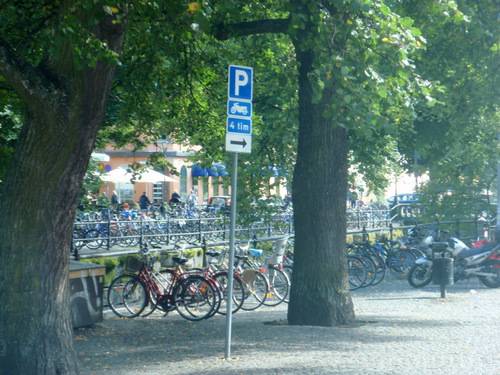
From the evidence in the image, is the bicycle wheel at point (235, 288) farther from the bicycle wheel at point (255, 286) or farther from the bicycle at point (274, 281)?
the bicycle at point (274, 281)

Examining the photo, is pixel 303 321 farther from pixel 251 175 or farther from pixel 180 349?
pixel 251 175

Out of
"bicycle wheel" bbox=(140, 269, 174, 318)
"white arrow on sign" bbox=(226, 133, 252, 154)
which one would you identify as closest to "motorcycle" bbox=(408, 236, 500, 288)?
"bicycle wheel" bbox=(140, 269, 174, 318)

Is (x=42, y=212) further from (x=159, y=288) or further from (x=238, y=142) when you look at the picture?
(x=159, y=288)

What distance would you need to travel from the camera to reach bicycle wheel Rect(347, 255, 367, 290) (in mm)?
16734

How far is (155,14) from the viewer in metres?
8.59

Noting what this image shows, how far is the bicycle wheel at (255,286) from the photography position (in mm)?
13086

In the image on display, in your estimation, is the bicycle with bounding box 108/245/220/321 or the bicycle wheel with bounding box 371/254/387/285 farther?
the bicycle wheel with bounding box 371/254/387/285

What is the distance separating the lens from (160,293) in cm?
1234

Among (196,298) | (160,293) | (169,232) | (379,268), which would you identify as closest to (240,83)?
(196,298)

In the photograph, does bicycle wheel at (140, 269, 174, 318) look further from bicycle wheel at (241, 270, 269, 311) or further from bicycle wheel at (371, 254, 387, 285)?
bicycle wheel at (371, 254, 387, 285)

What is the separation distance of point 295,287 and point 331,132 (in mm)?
2232

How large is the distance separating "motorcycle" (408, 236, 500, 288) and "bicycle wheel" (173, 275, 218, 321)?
6045 mm

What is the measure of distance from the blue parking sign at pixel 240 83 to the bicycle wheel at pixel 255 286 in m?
5.61

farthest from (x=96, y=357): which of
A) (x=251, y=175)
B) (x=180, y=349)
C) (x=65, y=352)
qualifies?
(x=251, y=175)
